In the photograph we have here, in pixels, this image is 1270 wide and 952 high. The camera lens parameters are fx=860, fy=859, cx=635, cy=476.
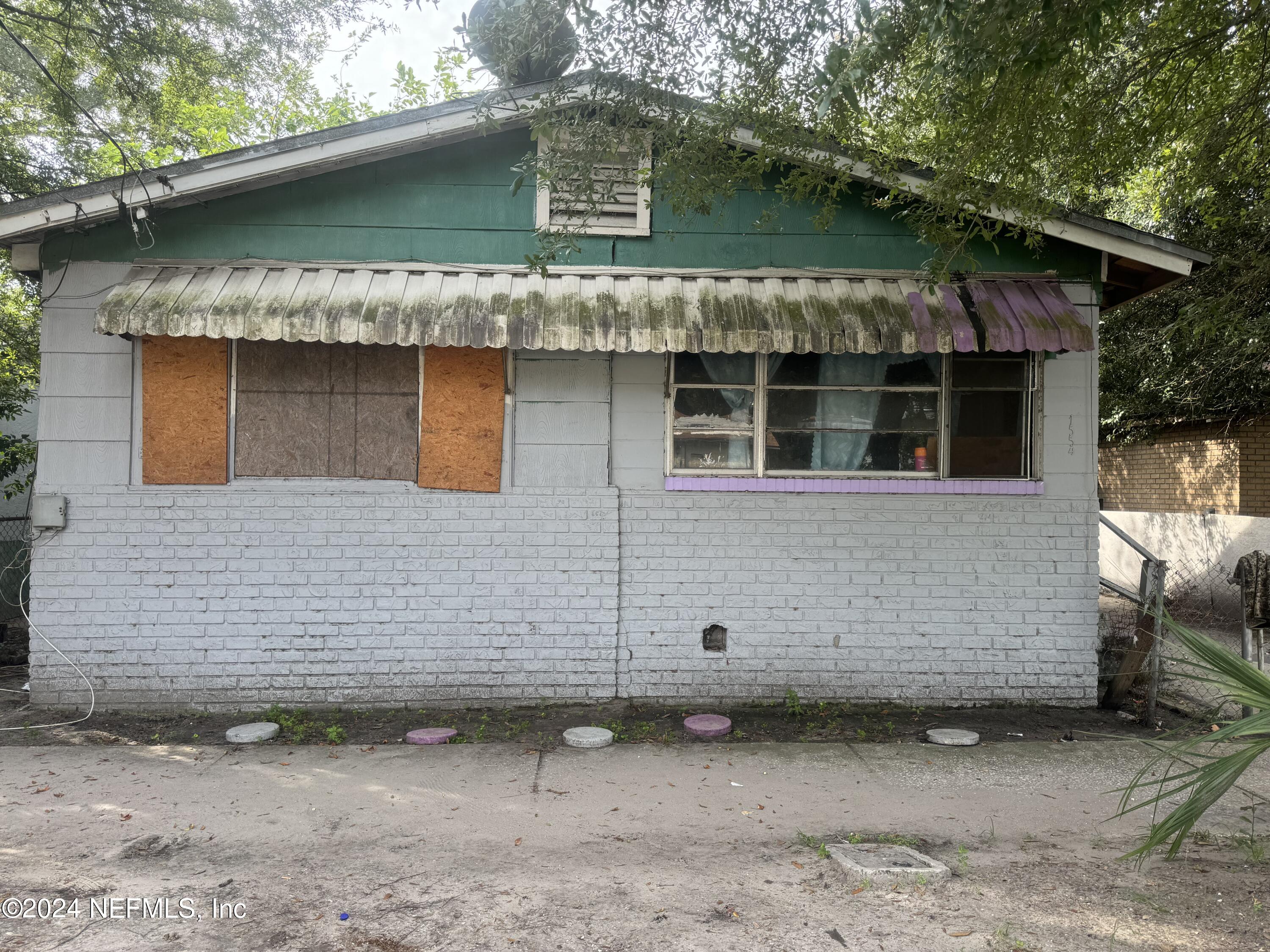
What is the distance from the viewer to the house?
20.5 ft

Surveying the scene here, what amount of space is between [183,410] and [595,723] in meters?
3.77

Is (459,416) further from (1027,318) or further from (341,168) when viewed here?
(1027,318)

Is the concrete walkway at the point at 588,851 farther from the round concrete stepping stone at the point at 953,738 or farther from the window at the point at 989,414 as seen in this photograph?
the window at the point at 989,414

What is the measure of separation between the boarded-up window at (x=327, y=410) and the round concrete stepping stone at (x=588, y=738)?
2223 mm

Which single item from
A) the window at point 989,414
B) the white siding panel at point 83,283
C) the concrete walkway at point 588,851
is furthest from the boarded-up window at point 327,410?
the window at point 989,414

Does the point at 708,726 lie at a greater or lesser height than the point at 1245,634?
lesser

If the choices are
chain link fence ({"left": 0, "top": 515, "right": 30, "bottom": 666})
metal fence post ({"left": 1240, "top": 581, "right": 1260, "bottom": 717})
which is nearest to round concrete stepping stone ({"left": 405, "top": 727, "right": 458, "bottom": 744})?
chain link fence ({"left": 0, "top": 515, "right": 30, "bottom": 666})

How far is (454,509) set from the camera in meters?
6.43

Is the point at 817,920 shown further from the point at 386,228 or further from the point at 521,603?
the point at 386,228

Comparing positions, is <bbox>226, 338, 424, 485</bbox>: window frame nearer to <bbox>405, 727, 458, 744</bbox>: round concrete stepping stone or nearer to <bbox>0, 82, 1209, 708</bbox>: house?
<bbox>0, 82, 1209, 708</bbox>: house

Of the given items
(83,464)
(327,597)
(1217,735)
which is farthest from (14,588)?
(1217,735)

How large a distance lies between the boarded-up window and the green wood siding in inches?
28.8

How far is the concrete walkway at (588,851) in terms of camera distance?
3.36 metres

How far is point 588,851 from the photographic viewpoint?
4121 millimetres
